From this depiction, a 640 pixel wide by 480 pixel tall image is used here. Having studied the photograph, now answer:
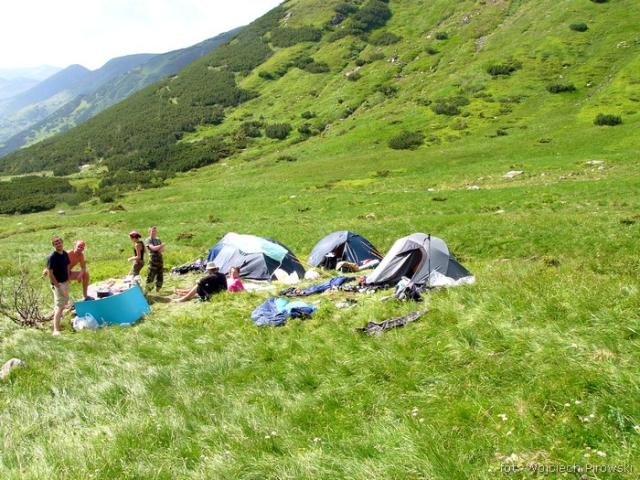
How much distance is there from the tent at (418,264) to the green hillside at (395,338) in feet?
5.77

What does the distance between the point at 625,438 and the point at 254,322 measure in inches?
346

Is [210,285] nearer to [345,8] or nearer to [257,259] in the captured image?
[257,259]

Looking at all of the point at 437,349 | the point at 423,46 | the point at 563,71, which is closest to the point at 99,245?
the point at 437,349

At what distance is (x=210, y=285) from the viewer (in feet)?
52.0

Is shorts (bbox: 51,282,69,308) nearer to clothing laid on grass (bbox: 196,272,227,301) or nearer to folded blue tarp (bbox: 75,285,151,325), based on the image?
folded blue tarp (bbox: 75,285,151,325)

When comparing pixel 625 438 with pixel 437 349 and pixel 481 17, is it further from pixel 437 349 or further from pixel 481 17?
pixel 481 17

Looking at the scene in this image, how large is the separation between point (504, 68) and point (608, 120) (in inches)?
1311

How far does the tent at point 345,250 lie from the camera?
21219mm

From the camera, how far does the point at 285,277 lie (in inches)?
743

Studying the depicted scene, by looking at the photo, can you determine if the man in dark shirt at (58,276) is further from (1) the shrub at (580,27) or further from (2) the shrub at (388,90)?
(1) the shrub at (580,27)

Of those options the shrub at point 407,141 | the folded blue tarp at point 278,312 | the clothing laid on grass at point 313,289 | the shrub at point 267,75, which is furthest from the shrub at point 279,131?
the folded blue tarp at point 278,312

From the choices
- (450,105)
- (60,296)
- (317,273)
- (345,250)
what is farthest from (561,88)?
(60,296)

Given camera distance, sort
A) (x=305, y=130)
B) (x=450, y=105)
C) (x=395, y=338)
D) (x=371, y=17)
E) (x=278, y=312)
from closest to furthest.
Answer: (x=395, y=338)
(x=278, y=312)
(x=450, y=105)
(x=305, y=130)
(x=371, y=17)

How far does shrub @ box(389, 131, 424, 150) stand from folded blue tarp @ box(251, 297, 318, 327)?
177ft
